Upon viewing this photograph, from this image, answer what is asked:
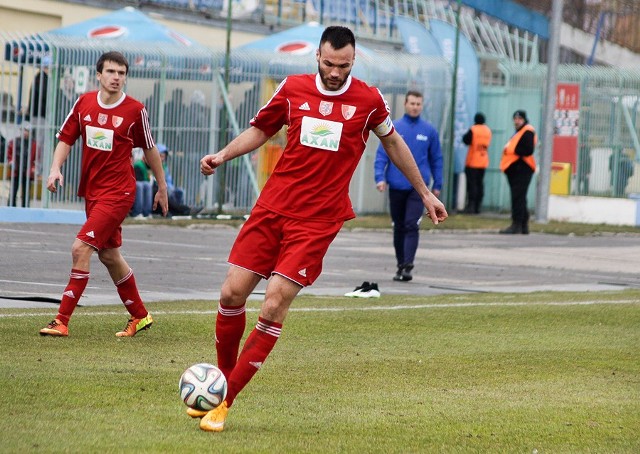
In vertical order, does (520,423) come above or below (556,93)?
below

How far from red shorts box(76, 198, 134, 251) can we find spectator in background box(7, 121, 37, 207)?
13.3m

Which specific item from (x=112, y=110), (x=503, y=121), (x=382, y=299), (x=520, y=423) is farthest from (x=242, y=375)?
(x=503, y=121)

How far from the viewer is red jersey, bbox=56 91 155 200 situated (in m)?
10.7

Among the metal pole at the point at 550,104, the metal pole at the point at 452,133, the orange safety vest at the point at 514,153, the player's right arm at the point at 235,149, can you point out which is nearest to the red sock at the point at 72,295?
the player's right arm at the point at 235,149

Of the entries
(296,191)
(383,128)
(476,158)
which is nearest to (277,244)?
(296,191)

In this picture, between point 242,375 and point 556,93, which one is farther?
point 556,93

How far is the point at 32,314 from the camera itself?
1119cm

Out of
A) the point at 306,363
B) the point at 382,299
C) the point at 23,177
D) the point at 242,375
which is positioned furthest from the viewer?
the point at 23,177

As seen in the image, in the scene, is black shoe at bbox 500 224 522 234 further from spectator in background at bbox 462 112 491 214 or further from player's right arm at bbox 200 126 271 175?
player's right arm at bbox 200 126 271 175

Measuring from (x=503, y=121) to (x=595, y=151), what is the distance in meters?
2.31

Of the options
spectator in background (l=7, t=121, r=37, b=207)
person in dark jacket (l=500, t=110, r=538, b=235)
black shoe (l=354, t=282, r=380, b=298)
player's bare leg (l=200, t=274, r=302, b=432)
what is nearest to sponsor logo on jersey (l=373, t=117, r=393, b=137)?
player's bare leg (l=200, t=274, r=302, b=432)

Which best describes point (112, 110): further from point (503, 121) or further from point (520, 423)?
point (503, 121)

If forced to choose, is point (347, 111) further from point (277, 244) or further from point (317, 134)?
point (277, 244)

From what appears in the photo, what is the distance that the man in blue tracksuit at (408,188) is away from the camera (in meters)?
15.9
